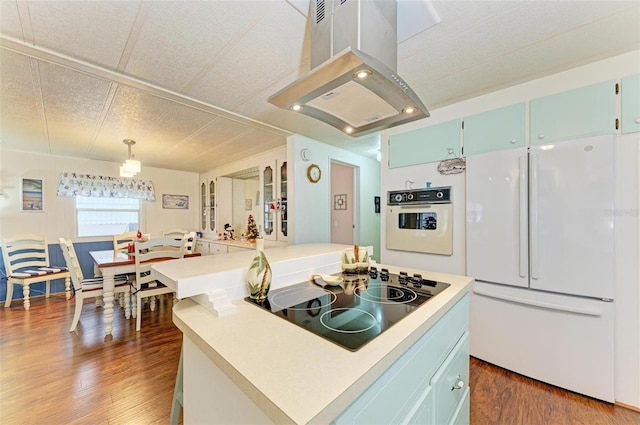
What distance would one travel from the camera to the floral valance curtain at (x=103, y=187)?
3.90m

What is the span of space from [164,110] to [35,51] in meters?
0.86

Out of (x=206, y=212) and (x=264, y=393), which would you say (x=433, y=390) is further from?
(x=206, y=212)

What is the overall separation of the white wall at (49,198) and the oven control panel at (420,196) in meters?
4.43

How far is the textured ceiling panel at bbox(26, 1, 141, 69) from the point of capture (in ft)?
3.83

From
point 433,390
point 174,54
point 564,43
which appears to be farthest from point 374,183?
point 433,390

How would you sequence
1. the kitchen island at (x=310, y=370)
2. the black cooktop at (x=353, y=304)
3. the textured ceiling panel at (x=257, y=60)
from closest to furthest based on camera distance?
the kitchen island at (x=310, y=370) → the black cooktop at (x=353, y=304) → the textured ceiling panel at (x=257, y=60)

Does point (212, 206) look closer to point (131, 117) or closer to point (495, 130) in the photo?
Answer: point (131, 117)

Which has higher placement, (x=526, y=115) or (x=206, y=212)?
(x=526, y=115)

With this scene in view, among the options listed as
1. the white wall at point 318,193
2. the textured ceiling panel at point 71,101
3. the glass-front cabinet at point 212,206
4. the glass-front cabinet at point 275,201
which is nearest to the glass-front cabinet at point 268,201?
the glass-front cabinet at point 275,201

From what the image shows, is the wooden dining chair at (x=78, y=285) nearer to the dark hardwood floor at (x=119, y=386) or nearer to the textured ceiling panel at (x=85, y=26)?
the dark hardwood floor at (x=119, y=386)

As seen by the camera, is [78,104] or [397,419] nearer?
[397,419]

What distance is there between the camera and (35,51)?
4.78ft

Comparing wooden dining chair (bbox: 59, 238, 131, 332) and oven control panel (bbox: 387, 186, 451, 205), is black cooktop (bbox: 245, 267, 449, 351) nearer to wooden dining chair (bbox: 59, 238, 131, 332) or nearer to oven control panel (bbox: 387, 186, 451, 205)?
oven control panel (bbox: 387, 186, 451, 205)

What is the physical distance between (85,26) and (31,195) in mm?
3900
